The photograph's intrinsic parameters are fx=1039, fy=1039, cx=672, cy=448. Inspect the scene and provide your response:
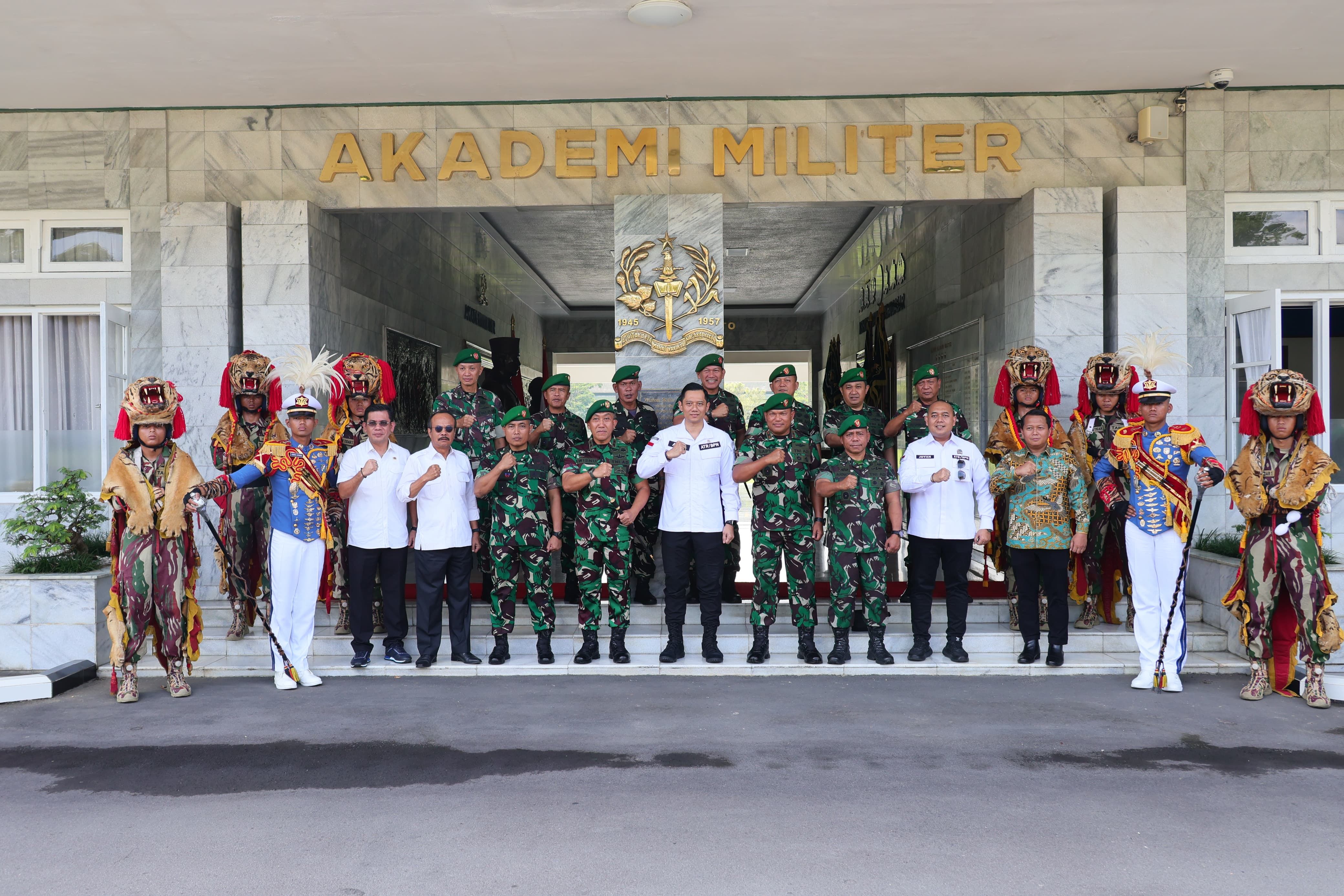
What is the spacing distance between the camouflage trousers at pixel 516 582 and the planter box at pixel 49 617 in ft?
7.73

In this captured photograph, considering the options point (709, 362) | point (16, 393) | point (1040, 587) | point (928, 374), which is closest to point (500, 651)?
point (709, 362)

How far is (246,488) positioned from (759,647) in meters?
3.22

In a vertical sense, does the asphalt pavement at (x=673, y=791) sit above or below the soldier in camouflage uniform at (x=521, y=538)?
below

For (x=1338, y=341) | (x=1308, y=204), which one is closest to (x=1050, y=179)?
(x=1308, y=204)

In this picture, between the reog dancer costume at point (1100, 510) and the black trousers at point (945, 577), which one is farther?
the reog dancer costume at point (1100, 510)

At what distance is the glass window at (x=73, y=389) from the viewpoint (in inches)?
307

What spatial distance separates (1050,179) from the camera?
296 inches

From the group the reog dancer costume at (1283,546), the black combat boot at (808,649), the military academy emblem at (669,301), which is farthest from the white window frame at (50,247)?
the reog dancer costume at (1283,546)

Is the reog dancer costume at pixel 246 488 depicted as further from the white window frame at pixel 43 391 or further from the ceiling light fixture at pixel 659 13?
the ceiling light fixture at pixel 659 13

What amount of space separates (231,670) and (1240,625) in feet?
19.0

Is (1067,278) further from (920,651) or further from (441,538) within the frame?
(441,538)

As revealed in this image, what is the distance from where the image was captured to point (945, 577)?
6.06 m

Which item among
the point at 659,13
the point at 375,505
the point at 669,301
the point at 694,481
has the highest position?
the point at 659,13

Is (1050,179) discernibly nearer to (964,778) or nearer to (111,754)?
(964,778)
